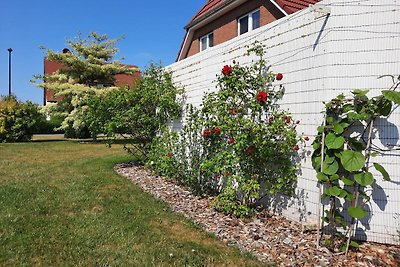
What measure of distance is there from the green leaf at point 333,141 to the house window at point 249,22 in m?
8.71

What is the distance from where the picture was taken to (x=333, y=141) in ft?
10.8

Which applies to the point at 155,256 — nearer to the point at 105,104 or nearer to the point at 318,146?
the point at 318,146

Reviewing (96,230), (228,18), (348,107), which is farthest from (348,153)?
(228,18)

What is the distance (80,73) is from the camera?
65.2 feet

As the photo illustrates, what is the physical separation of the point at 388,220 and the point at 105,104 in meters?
6.74

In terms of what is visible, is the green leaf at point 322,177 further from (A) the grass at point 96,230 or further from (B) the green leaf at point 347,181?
(A) the grass at point 96,230

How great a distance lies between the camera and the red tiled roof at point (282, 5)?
966 centimetres

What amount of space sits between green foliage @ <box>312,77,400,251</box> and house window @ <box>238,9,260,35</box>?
8.48 meters

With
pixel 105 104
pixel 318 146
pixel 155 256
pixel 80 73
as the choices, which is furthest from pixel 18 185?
pixel 80 73

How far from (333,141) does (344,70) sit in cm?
90

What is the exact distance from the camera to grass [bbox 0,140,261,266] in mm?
3201

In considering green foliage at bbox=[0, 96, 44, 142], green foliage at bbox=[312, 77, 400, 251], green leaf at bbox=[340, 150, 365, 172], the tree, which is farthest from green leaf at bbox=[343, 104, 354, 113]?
green foliage at bbox=[0, 96, 44, 142]

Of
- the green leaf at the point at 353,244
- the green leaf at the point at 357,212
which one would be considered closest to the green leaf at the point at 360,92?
the green leaf at the point at 357,212

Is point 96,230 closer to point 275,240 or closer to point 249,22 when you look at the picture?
point 275,240
